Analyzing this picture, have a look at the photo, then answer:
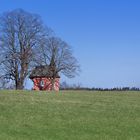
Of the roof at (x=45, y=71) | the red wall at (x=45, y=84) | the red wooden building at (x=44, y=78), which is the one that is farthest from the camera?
the red wall at (x=45, y=84)

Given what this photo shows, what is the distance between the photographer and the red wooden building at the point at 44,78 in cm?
9568

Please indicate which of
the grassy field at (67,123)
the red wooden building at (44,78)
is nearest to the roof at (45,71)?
the red wooden building at (44,78)

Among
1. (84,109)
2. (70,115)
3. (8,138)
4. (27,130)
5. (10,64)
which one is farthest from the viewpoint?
(10,64)

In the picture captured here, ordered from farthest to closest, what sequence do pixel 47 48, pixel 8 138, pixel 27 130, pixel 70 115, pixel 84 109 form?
pixel 47 48 < pixel 84 109 < pixel 70 115 < pixel 27 130 < pixel 8 138

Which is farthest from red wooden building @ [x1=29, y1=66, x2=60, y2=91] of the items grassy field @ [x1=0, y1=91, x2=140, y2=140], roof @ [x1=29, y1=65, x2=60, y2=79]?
grassy field @ [x1=0, y1=91, x2=140, y2=140]

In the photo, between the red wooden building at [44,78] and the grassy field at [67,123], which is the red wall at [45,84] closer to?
the red wooden building at [44,78]

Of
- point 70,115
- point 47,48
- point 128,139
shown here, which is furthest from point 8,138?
point 47,48

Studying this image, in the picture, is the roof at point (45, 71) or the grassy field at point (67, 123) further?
the roof at point (45, 71)

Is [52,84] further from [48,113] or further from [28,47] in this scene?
[48,113]

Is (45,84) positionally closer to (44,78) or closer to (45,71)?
(44,78)

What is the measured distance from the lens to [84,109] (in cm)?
2581

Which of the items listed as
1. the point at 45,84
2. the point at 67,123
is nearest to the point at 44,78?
the point at 45,84

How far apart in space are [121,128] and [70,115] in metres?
4.35

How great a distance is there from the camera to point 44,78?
4146 inches
